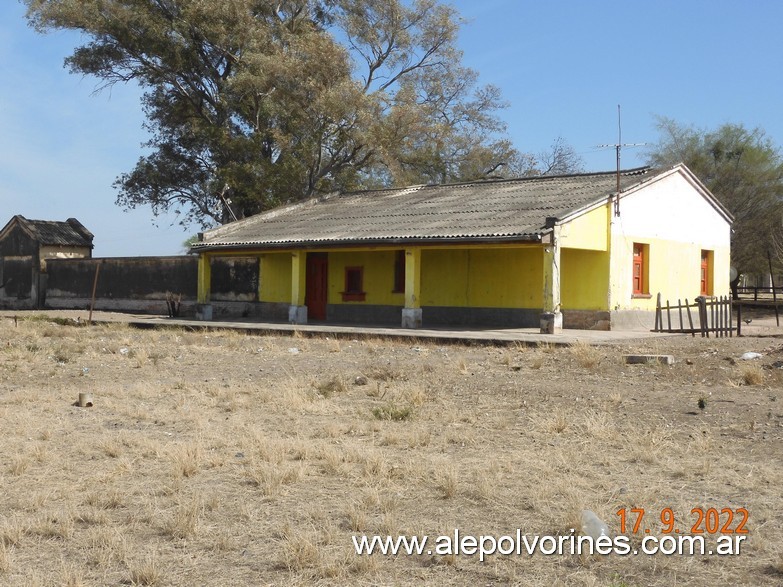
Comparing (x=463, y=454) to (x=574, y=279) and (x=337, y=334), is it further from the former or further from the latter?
(x=574, y=279)

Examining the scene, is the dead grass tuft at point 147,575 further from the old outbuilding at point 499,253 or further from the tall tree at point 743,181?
the tall tree at point 743,181

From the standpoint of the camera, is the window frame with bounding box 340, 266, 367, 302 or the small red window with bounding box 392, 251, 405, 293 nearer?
the small red window with bounding box 392, 251, 405, 293

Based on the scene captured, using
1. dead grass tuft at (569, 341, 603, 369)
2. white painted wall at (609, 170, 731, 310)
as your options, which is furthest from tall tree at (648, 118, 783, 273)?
dead grass tuft at (569, 341, 603, 369)

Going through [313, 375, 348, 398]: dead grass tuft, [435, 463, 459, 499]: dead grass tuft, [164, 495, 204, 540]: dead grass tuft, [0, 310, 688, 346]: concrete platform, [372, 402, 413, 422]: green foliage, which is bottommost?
[164, 495, 204, 540]: dead grass tuft

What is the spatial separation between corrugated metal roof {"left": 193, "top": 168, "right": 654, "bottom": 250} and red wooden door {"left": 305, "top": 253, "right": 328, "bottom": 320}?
120 cm

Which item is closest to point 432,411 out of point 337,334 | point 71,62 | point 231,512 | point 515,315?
point 231,512

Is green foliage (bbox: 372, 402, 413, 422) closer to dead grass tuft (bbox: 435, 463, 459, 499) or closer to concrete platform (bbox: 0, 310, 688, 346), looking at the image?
dead grass tuft (bbox: 435, 463, 459, 499)

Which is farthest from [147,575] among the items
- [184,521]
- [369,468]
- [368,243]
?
[368,243]

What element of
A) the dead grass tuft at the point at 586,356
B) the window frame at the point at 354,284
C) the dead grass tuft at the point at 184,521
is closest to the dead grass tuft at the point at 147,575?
the dead grass tuft at the point at 184,521

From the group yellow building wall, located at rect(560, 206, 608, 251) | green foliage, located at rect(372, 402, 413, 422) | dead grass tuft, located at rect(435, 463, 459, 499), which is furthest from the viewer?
yellow building wall, located at rect(560, 206, 608, 251)

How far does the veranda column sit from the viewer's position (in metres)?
24.0

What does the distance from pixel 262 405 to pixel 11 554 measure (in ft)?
18.6

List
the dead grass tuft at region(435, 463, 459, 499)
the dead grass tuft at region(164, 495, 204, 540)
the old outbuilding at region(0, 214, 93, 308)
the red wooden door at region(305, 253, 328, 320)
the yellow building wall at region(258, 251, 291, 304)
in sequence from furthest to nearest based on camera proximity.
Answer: the old outbuilding at region(0, 214, 93, 308)
the yellow building wall at region(258, 251, 291, 304)
the red wooden door at region(305, 253, 328, 320)
the dead grass tuft at region(435, 463, 459, 499)
the dead grass tuft at region(164, 495, 204, 540)

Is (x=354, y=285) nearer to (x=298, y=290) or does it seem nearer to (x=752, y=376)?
(x=298, y=290)
